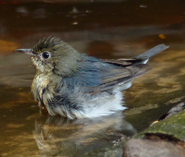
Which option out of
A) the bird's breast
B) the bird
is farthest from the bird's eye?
the bird's breast

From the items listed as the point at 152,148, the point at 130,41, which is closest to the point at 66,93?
the point at 152,148

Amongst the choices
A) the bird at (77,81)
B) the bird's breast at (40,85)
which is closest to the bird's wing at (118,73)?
the bird at (77,81)

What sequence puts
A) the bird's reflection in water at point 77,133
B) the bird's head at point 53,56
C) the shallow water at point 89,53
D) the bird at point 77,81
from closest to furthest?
the bird's reflection in water at point 77,133, the shallow water at point 89,53, the bird at point 77,81, the bird's head at point 53,56

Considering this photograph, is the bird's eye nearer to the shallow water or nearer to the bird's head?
the bird's head

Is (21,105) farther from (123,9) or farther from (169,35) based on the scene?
(123,9)

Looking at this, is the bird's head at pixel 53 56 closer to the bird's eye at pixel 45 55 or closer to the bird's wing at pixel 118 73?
the bird's eye at pixel 45 55

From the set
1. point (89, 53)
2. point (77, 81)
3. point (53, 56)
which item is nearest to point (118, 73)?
point (77, 81)
